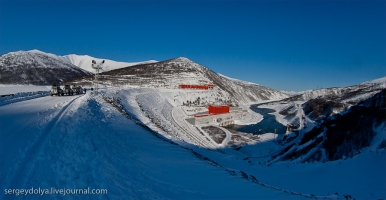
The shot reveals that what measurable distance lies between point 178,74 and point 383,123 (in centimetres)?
11843

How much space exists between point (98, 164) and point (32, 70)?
14316 centimetres

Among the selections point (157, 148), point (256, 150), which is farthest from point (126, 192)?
point (256, 150)

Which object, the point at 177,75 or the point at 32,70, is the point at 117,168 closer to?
the point at 177,75

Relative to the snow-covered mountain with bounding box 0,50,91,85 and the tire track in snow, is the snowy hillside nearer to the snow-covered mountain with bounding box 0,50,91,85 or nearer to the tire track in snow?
the tire track in snow

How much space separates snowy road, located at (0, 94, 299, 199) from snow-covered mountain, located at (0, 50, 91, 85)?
116 metres

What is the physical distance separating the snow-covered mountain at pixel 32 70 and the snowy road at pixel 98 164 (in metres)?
116

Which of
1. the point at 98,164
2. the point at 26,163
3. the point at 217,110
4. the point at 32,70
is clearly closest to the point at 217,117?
the point at 217,110

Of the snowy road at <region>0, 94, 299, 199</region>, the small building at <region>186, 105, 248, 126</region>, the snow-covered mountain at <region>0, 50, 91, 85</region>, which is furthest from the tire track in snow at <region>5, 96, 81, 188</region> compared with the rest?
the snow-covered mountain at <region>0, 50, 91, 85</region>

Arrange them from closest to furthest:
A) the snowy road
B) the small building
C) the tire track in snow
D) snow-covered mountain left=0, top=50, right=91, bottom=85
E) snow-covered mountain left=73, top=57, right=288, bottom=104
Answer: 1. the tire track in snow
2. the snowy road
3. the small building
4. snow-covered mountain left=0, top=50, right=91, bottom=85
5. snow-covered mountain left=73, top=57, right=288, bottom=104

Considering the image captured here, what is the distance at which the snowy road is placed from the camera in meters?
7.93

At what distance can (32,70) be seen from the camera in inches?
4830

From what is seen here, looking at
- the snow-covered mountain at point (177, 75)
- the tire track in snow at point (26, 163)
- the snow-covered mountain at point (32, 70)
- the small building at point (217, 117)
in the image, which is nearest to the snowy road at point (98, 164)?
the tire track in snow at point (26, 163)

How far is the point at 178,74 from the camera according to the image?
138 m

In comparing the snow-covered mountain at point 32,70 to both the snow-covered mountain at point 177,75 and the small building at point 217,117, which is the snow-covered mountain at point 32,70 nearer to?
the snow-covered mountain at point 177,75
